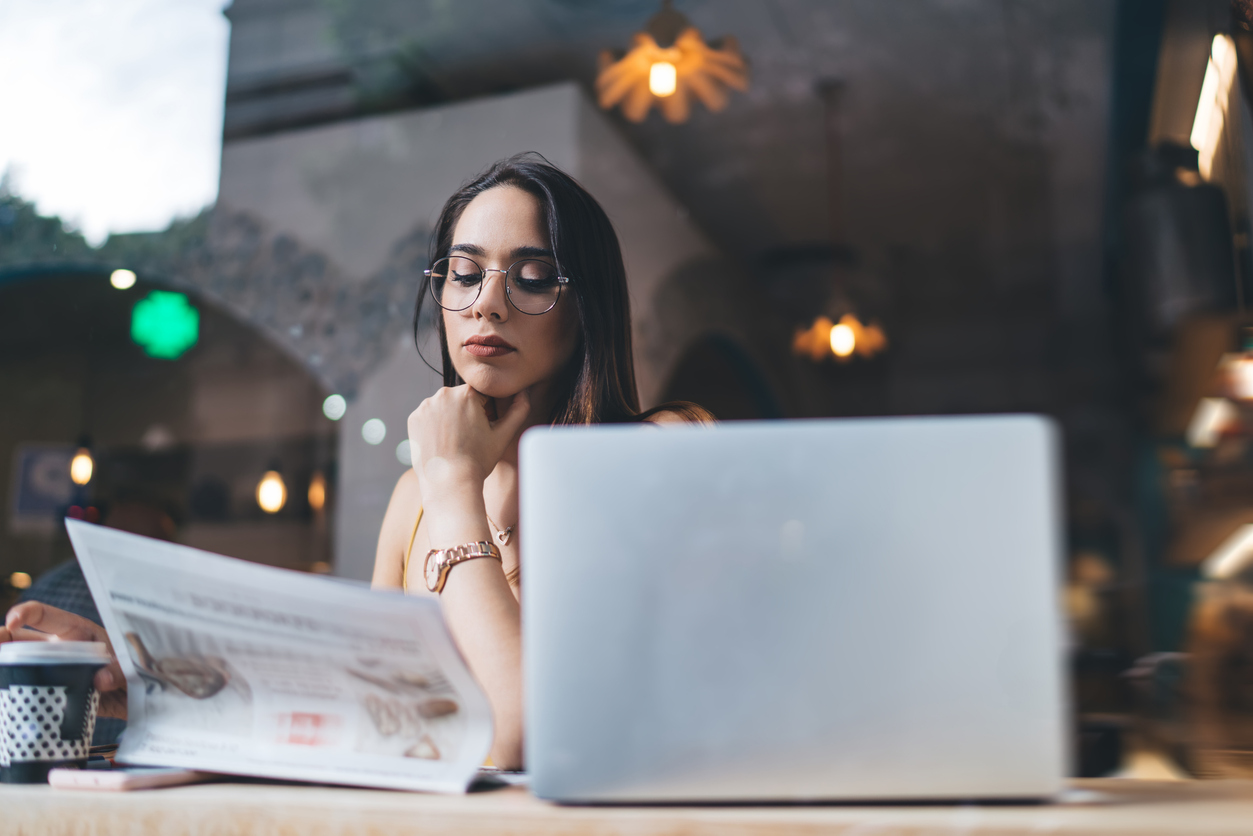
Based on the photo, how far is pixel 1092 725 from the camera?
125 cm

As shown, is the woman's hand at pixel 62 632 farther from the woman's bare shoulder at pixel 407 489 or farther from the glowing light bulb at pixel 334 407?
the glowing light bulb at pixel 334 407

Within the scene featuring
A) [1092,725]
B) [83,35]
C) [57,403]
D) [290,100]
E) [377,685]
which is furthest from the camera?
[57,403]

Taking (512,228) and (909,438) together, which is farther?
(512,228)

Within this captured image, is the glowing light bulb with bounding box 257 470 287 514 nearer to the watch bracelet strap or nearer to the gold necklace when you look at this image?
the gold necklace

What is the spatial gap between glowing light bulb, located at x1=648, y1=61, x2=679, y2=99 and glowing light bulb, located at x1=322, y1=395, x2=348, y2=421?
1702 millimetres

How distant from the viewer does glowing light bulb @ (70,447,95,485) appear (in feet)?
14.7

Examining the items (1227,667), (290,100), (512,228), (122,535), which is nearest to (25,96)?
(290,100)

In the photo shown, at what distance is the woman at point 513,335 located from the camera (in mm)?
1004

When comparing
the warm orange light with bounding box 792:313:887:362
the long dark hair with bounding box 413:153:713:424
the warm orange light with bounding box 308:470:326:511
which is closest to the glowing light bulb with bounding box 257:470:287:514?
the warm orange light with bounding box 308:470:326:511

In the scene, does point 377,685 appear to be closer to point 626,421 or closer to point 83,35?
point 626,421

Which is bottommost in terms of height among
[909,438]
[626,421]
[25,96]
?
[909,438]

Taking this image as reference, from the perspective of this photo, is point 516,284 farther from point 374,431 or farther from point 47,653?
point 374,431

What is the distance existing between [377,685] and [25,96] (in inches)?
118

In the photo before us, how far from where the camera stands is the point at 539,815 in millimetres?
347
